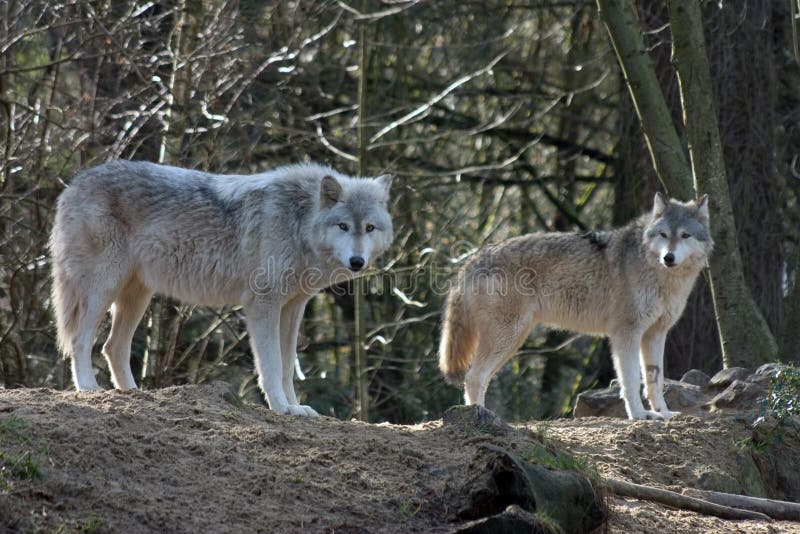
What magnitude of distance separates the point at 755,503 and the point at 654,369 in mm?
2943

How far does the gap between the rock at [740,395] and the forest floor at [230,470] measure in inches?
62.8

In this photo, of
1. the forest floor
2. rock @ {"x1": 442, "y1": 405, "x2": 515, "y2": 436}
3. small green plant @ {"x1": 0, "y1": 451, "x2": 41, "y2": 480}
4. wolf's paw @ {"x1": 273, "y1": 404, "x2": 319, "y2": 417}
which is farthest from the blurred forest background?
small green plant @ {"x1": 0, "y1": 451, "x2": 41, "y2": 480}

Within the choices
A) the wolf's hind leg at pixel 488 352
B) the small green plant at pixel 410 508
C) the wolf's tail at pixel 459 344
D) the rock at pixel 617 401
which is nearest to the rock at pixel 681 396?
the rock at pixel 617 401

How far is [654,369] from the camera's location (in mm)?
9031

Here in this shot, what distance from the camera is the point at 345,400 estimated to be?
13.5 meters

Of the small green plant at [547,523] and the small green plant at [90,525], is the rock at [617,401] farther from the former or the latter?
the small green plant at [90,525]

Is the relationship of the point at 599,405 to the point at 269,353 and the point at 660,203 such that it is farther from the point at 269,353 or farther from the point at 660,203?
the point at 269,353

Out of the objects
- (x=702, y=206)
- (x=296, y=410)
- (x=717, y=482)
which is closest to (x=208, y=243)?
(x=296, y=410)

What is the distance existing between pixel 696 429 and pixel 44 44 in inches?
336

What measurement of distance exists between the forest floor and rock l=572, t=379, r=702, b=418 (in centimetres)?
245

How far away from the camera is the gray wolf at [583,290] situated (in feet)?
30.0

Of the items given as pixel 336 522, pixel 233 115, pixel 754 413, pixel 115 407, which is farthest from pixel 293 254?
pixel 233 115

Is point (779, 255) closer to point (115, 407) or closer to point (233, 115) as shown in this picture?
point (233, 115)

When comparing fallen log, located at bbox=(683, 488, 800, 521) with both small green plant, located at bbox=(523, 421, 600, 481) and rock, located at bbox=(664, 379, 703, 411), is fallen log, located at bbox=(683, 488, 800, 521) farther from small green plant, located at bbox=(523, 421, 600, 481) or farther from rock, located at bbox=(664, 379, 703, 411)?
rock, located at bbox=(664, 379, 703, 411)
